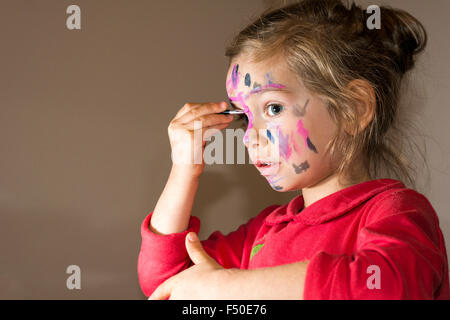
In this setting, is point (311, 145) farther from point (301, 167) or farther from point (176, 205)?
point (176, 205)

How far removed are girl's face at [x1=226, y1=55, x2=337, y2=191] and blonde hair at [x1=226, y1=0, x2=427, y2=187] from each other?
2 cm

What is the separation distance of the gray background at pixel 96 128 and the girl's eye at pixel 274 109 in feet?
1.18

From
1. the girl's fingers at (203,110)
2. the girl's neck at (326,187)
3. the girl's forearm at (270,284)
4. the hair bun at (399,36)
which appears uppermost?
the hair bun at (399,36)

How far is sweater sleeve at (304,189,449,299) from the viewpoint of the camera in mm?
481

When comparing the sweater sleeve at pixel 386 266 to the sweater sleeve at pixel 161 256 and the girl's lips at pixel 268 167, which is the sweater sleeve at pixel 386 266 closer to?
the girl's lips at pixel 268 167

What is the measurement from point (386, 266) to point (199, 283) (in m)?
0.21

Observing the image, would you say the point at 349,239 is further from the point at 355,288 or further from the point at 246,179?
the point at 246,179

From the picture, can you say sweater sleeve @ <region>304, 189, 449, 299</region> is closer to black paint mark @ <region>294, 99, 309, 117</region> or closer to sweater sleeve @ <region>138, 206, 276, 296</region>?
black paint mark @ <region>294, 99, 309, 117</region>

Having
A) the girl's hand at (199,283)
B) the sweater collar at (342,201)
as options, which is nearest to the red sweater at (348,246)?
the sweater collar at (342,201)

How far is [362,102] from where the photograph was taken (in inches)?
28.3

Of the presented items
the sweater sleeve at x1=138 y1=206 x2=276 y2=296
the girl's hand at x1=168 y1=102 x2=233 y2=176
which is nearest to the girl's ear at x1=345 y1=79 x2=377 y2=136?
the girl's hand at x1=168 y1=102 x2=233 y2=176

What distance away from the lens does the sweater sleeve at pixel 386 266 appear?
48 cm

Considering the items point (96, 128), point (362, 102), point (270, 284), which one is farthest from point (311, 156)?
point (96, 128)
